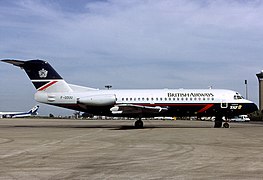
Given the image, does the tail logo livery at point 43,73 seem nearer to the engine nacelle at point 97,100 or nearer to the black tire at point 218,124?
the engine nacelle at point 97,100

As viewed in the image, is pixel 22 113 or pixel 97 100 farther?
pixel 22 113

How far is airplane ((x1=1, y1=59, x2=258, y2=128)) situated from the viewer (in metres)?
34.9

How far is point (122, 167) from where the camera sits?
10281 mm

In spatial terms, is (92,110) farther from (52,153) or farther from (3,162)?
(3,162)

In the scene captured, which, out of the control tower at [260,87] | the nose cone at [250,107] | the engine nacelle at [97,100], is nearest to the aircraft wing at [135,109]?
the engine nacelle at [97,100]

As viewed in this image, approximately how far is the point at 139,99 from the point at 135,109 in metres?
1.34

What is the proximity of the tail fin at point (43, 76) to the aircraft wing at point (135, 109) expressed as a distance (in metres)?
5.01

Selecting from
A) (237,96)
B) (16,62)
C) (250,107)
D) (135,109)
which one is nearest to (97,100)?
(135,109)

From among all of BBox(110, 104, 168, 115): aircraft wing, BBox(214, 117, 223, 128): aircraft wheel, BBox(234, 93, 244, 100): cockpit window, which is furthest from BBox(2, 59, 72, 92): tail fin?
BBox(234, 93, 244, 100): cockpit window

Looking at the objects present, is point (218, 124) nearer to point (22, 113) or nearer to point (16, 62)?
point (16, 62)

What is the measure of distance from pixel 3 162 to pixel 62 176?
325 cm

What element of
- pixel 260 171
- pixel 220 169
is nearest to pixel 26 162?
pixel 220 169

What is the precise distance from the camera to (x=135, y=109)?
113 ft

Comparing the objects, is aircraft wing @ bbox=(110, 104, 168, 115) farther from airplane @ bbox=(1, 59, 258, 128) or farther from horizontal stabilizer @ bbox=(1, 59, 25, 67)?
horizontal stabilizer @ bbox=(1, 59, 25, 67)
